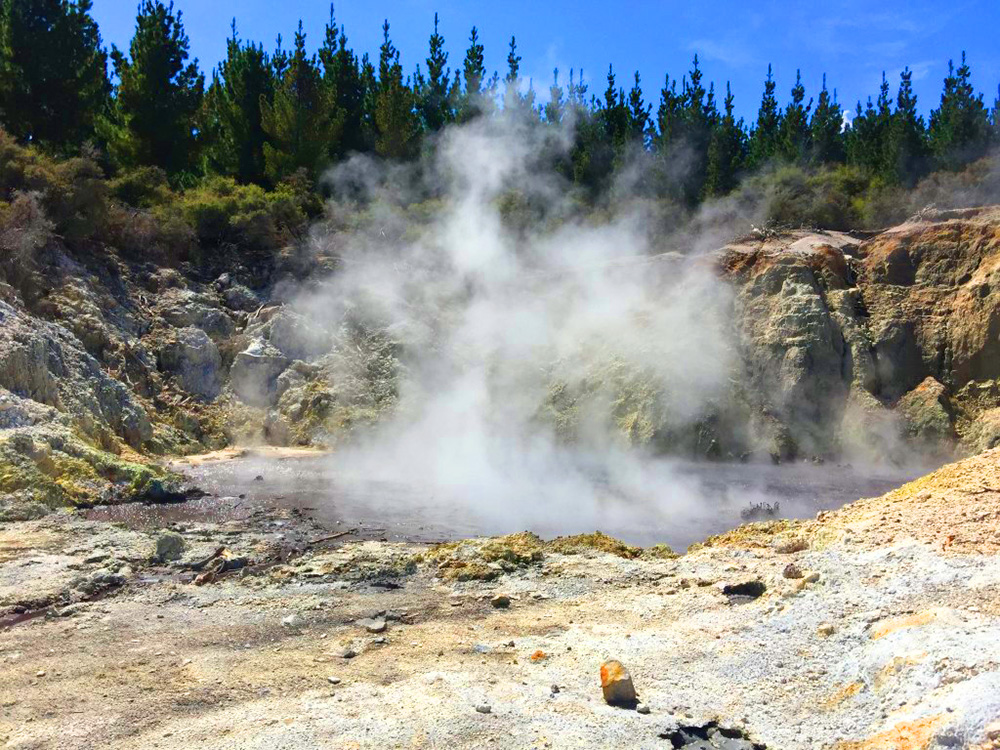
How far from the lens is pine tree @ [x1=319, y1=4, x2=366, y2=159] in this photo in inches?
1019

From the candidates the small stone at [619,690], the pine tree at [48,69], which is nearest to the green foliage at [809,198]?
the pine tree at [48,69]

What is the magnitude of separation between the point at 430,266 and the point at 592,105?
14.4 meters

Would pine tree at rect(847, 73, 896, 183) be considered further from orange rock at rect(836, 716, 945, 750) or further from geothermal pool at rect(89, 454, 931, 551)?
orange rock at rect(836, 716, 945, 750)

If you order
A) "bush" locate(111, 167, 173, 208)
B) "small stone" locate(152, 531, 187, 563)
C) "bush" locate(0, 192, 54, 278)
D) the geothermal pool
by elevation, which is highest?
"bush" locate(111, 167, 173, 208)

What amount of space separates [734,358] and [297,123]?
1373cm

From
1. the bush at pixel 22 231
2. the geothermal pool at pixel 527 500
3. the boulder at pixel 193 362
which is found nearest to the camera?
the geothermal pool at pixel 527 500

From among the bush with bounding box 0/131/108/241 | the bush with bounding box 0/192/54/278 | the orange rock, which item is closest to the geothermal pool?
the orange rock

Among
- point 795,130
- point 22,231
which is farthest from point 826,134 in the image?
point 22,231

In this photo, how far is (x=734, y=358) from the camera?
1650 centimetres

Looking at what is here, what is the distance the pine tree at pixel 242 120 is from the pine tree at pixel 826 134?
17.1 metres

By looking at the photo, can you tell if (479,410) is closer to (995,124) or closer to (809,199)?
(809,199)

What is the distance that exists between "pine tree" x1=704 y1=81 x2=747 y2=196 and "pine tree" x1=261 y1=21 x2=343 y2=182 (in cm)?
1128

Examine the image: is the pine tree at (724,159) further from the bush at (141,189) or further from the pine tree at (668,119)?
the bush at (141,189)

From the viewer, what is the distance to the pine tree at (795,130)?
91.2 feet
